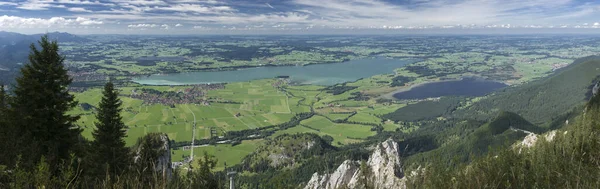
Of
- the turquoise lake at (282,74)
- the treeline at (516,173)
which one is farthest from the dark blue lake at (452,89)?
the treeline at (516,173)

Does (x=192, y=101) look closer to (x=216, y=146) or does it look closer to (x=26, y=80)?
(x=216, y=146)

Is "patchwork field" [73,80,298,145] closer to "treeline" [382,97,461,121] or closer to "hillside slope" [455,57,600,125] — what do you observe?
"treeline" [382,97,461,121]

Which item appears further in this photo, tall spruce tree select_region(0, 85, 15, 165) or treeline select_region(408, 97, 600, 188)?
tall spruce tree select_region(0, 85, 15, 165)

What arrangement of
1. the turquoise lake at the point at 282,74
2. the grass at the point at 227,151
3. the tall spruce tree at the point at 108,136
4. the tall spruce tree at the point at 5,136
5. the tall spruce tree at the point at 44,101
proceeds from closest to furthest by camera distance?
the tall spruce tree at the point at 5,136 → the tall spruce tree at the point at 44,101 → the tall spruce tree at the point at 108,136 → the grass at the point at 227,151 → the turquoise lake at the point at 282,74

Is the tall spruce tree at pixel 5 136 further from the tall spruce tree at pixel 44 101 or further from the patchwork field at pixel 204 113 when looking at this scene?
the patchwork field at pixel 204 113

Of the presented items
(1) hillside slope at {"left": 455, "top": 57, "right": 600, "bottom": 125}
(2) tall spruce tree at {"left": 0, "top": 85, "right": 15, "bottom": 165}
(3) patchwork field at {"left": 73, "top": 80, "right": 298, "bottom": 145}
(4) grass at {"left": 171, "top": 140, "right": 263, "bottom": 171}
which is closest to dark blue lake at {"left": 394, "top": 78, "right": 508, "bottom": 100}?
(1) hillside slope at {"left": 455, "top": 57, "right": 600, "bottom": 125}

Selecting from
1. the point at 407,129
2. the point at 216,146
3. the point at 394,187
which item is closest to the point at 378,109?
the point at 407,129
